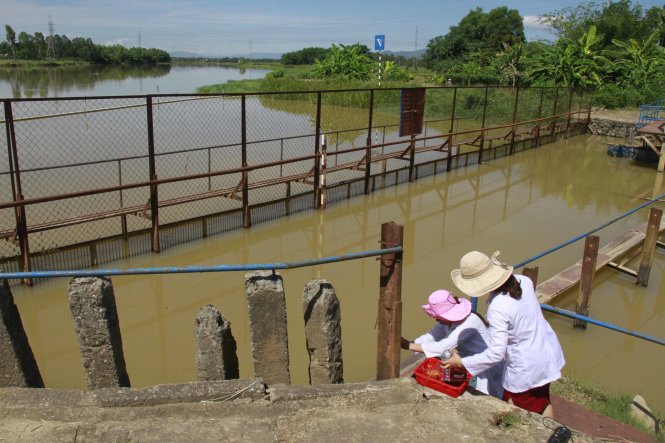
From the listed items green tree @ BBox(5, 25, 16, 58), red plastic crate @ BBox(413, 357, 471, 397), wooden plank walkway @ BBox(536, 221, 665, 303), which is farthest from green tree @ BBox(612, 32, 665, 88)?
green tree @ BBox(5, 25, 16, 58)

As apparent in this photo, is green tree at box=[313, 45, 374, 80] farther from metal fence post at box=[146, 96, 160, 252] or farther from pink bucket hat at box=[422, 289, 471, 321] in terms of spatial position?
pink bucket hat at box=[422, 289, 471, 321]

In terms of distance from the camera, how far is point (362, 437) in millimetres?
3295

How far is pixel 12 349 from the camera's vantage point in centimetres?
362

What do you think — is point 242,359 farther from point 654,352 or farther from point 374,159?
point 374,159

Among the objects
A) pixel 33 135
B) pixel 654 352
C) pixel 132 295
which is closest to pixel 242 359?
pixel 132 295

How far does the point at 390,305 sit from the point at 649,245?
634 cm

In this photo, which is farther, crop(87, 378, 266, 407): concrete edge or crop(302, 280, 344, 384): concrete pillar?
crop(302, 280, 344, 384): concrete pillar

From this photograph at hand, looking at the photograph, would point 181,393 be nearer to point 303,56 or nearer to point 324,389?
point 324,389

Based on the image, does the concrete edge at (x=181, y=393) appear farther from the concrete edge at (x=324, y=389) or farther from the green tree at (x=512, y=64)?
the green tree at (x=512, y=64)

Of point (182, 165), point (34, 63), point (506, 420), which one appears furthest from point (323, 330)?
point (34, 63)

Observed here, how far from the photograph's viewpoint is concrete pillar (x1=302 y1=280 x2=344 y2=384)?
3.96 m

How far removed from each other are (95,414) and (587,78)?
31.8 meters

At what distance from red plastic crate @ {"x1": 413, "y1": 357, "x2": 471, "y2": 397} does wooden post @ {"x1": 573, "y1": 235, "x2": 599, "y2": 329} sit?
4.29 metres

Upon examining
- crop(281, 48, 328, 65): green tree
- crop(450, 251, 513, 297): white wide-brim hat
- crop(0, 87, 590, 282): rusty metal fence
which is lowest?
crop(0, 87, 590, 282): rusty metal fence
